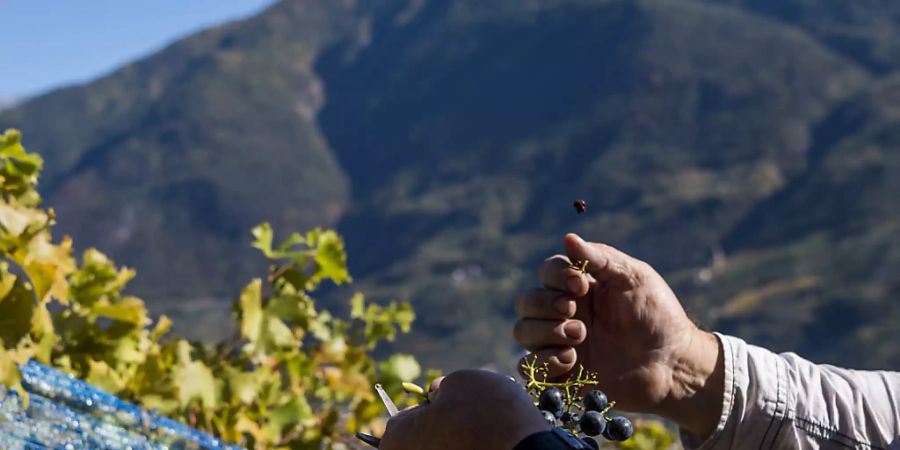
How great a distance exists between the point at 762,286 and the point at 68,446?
10151 cm

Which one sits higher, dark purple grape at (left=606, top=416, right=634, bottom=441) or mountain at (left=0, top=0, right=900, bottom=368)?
dark purple grape at (left=606, top=416, right=634, bottom=441)

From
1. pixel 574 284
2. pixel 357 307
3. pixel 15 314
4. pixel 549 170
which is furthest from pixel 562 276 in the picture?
pixel 549 170

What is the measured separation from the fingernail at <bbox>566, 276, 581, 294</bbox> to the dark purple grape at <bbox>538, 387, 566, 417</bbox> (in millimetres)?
502

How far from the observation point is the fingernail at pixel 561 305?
198 cm

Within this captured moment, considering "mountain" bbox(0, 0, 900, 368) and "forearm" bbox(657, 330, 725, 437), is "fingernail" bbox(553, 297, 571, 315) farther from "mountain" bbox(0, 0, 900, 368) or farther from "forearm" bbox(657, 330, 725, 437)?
"mountain" bbox(0, 0, 900, 368)

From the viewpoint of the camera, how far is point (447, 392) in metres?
1.37

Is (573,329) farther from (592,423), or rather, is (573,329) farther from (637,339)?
(592,423)

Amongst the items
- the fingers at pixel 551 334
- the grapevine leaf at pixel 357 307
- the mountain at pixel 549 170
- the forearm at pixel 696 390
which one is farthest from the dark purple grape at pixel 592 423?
the mountain at pixel 549 170

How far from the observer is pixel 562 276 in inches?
78.7

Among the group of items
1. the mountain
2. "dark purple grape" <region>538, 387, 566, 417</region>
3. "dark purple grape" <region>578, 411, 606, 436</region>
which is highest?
"dark purple grape" <region>538, 387, 566, 417</region>

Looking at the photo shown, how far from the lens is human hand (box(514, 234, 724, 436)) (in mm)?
2082

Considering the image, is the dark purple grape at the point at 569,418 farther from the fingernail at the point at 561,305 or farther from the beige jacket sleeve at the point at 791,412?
the beige jacket sleeve at the point at 791,412

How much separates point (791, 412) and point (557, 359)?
23.5 inches

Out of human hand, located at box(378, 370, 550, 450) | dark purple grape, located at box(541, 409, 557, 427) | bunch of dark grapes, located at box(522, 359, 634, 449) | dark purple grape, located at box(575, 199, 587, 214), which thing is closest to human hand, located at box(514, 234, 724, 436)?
dark purple grape, located at box(575, 199, 587, 214)
